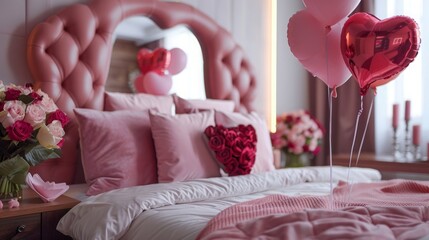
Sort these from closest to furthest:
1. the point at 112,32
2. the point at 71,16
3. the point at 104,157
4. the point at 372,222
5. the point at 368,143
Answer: the point at 372,222, the point at 104,157, the point at 71,16, the point at 112,32, the point at 368,143

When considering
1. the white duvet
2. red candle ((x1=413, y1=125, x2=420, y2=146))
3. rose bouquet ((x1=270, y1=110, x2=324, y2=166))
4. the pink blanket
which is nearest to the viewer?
the pink blanket

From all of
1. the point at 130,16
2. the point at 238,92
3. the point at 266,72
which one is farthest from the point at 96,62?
the point at 266,72

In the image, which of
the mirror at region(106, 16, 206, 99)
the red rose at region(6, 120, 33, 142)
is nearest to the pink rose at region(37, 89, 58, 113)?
the red rose at region(6, 120, 33, 142)

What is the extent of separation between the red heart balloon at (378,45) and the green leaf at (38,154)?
131 cm

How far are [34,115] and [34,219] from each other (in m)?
0.42

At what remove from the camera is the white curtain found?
2.85 m

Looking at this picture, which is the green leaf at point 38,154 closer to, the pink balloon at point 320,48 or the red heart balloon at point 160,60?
the red heart balloon at point 160,60

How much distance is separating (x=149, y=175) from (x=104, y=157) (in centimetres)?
24

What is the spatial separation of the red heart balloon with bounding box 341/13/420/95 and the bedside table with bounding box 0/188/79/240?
4.34 ft

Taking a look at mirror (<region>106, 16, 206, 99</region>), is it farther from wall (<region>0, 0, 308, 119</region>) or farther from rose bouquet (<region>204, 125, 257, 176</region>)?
rose bouquet (<region>204, 125, 257, 176</region>)

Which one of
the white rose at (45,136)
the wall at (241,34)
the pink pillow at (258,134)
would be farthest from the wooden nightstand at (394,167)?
the white rose at (45,136)

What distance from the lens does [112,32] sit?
7.46ft

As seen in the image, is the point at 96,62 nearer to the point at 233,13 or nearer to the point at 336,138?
the point at 233,13

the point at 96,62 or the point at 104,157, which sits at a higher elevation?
the point at 96,62
